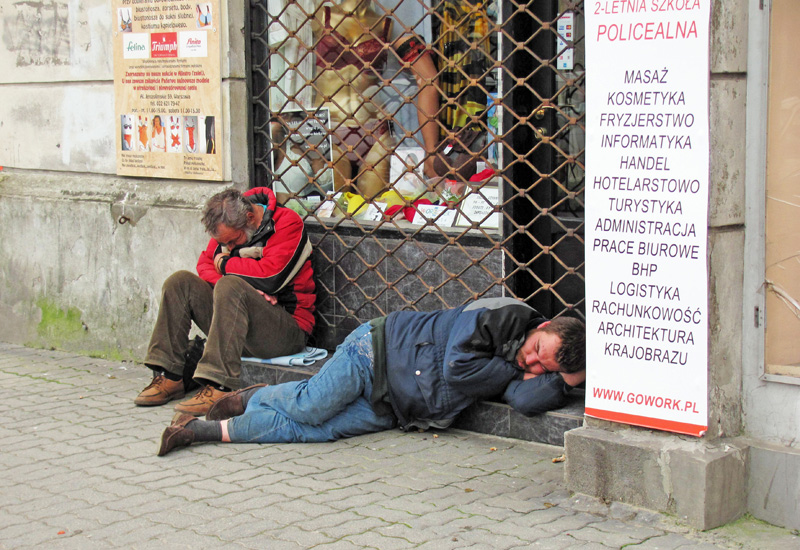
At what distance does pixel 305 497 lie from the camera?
13.0 feet

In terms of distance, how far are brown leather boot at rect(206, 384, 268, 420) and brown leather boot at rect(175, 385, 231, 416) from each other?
0.20 meters

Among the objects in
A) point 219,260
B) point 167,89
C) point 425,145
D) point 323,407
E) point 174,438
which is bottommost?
point 174,438

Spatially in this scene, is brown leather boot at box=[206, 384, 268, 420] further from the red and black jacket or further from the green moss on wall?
the green moss on wall

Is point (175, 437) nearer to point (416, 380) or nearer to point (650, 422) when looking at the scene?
point (416, 380)

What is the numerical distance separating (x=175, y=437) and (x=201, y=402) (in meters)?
0.60

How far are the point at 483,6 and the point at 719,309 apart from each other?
2283 millimetres

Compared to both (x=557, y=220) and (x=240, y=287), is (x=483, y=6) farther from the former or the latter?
(x=240, y=287)

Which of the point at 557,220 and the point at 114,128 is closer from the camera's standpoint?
the point at 557,220

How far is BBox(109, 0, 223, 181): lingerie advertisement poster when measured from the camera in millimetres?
5965

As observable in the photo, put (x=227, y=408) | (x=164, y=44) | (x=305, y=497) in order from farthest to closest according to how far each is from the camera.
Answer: (x=164, y=44) → (x=227, y=408) → (x=305, y=497)

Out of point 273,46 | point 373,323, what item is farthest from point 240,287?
point 273,46

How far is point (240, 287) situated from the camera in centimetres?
518

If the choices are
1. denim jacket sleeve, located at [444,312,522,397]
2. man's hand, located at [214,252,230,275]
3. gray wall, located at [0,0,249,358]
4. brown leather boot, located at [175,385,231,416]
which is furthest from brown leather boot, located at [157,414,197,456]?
gray wall, located at [0,0,249,358]

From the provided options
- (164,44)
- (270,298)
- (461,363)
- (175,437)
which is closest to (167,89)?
(164,44)
